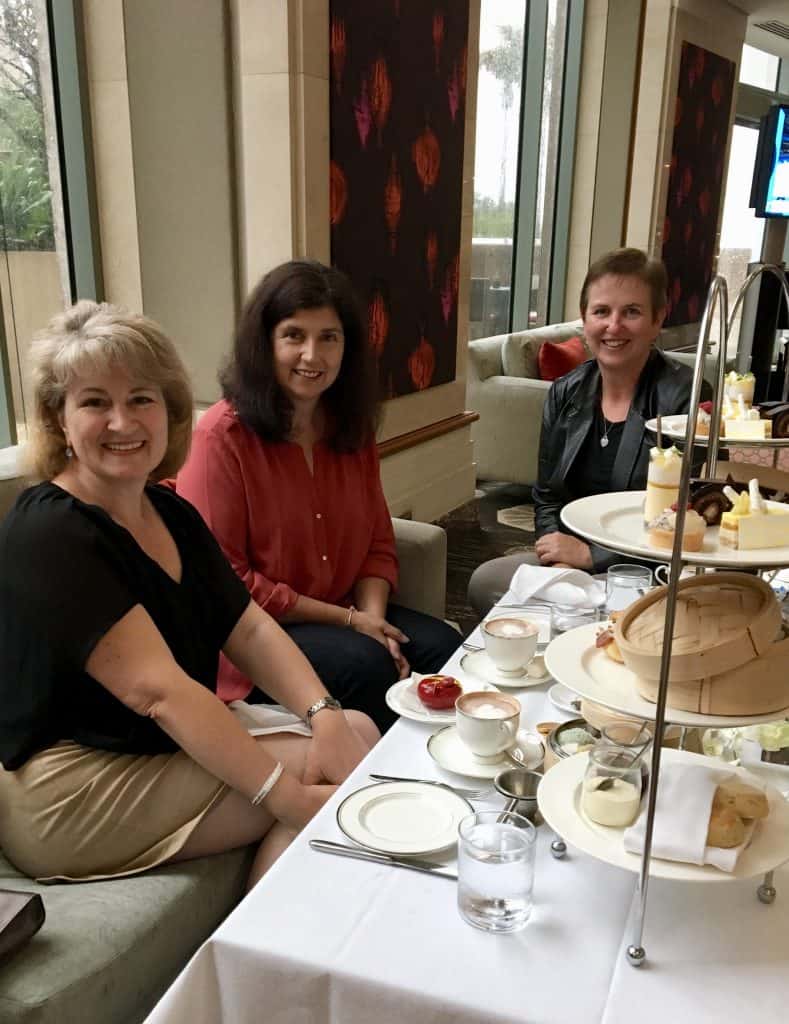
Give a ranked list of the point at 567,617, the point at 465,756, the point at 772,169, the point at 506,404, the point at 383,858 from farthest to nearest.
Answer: the point at 772,169
the point at 506,404
the point at 567,617
the point at 465,756
the point at 383,858

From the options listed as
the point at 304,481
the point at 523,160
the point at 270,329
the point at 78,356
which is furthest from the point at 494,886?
the point at 523,160

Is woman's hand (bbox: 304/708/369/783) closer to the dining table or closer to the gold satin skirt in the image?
the gold satin skirt

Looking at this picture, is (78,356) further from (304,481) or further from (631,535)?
(631,535)

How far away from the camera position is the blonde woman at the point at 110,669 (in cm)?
138

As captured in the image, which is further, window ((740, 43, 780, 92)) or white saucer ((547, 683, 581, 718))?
window ((740, 43, 780, 92))

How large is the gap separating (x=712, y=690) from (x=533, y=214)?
616cm

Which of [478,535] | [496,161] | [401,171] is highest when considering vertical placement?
[496,161]

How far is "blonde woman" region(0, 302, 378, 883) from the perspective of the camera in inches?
54.2

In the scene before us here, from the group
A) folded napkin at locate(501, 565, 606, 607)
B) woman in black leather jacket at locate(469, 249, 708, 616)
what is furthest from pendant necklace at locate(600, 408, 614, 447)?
folded napkin at locate(501, 565, 606, 607)

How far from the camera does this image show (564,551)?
6.95 feet

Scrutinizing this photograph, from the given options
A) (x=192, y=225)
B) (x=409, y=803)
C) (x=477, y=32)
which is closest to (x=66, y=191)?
(x=192, y=225)

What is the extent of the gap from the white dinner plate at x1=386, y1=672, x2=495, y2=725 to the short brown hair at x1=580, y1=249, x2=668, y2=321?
4.23 feet

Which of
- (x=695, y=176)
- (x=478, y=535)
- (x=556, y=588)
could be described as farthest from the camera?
(x=695, y=176)

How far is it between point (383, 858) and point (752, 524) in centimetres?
53
